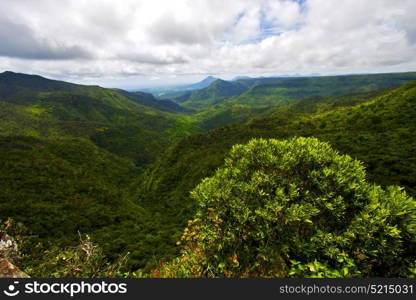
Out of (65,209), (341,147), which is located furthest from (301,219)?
(65,209)

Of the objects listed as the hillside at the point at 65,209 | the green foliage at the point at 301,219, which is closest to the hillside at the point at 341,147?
the hillside at the point at 65,209

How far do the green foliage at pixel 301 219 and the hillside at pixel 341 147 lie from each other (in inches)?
1439

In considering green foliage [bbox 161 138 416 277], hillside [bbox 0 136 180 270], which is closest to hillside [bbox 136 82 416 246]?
hillside [bbox 0 136 180 270]

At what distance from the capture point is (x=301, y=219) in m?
9.11

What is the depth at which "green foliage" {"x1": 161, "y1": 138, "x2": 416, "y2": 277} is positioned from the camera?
25.0ft

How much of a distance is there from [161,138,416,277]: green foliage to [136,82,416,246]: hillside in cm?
3655

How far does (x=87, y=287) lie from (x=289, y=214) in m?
8.56

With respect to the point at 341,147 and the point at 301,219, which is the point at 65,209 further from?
the point at 341,147

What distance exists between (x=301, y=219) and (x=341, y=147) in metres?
61.3

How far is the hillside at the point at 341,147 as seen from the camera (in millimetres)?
42441

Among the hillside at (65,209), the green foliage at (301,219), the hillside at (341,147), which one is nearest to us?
the green foliage at (301,219)

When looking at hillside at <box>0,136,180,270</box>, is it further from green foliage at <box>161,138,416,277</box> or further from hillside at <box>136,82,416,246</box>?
green foliage at <box>161,138,416,277</box>

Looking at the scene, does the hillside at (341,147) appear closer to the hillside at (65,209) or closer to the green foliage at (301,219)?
the hillside at (65,209)

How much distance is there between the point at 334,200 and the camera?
907 centimetres
